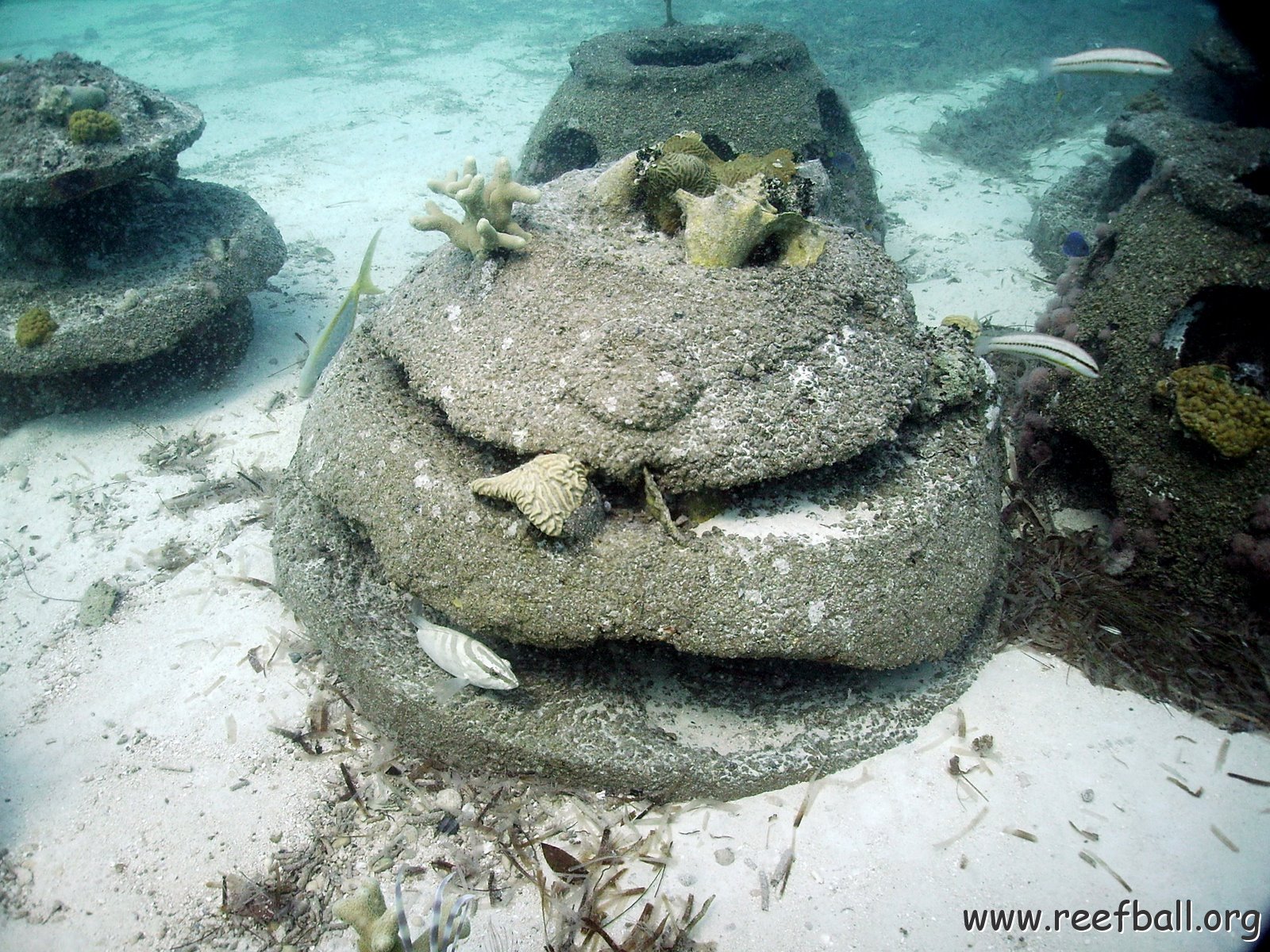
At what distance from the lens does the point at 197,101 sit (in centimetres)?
1585

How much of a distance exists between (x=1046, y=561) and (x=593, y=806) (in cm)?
331

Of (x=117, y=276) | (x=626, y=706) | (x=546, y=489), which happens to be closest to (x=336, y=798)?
(x=626, y=706)

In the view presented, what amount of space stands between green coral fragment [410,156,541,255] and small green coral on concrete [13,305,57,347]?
3.77 m

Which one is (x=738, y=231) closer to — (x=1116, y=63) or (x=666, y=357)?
(x=666, y=357)

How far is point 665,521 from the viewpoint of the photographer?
299cm

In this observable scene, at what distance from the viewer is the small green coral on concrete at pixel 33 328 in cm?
513

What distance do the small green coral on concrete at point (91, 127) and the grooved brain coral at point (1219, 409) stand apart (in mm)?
7915

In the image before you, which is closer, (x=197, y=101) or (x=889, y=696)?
(x=889, y=696)

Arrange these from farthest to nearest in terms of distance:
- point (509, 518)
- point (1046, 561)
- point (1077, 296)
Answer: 1. point (1077, 296)
2. point (1046, 561)
3. point (509, 518)

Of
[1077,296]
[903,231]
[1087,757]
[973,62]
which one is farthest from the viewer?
[973,62]

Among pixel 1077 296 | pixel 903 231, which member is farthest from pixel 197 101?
pixel 1077 296

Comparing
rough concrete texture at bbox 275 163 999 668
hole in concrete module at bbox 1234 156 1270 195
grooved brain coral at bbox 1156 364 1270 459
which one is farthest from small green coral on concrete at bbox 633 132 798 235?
hole in concrete module at bbox 1234 156 1270 195

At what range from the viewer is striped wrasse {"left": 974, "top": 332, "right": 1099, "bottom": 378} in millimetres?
3744

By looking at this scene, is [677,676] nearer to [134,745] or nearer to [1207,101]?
[134,745]
